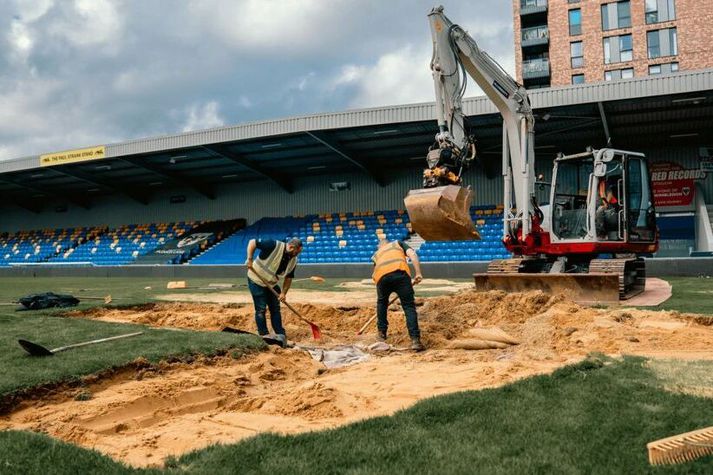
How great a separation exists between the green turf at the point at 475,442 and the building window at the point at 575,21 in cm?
4311

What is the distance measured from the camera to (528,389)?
4.71 metres

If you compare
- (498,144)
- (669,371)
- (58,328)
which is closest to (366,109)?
(498,144)

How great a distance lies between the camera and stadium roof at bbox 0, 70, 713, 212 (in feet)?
72.4

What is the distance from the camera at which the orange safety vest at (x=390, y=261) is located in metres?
7.83

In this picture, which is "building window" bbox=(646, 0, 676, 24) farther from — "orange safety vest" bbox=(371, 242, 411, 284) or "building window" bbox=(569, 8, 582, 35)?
"orange safety vest" bbox=(371, 242, 411, 284)

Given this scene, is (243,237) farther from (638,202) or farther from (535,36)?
(535,36)

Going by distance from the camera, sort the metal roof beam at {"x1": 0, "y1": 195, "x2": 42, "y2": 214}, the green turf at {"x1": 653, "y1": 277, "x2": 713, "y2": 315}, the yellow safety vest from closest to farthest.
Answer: the yellow safety vest, the green turf at {"x1": 653, "y1": 277, "x2": 713, "y2": 315}, the metal roof beam at {"x1": 0, "y1": 195, "x2": 42, "y2": 214}

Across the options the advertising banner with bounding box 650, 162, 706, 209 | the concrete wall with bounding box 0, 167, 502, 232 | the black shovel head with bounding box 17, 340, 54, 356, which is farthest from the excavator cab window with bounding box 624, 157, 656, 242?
the concrete wall with bounding box 0, 167, 502, 232

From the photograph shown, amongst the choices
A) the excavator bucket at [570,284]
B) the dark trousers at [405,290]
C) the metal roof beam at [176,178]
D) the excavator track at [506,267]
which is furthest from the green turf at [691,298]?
the metal roof beam at [176,178]

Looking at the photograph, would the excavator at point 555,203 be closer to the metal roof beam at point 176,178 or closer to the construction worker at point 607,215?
the construction worker at point 607,215

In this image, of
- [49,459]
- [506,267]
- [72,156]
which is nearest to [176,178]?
[72,156]

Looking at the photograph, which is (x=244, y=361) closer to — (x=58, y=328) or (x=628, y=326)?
(x=58, y=328)

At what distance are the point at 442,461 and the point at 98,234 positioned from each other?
42.4 meters

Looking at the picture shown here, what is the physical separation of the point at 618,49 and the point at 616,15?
234cm
